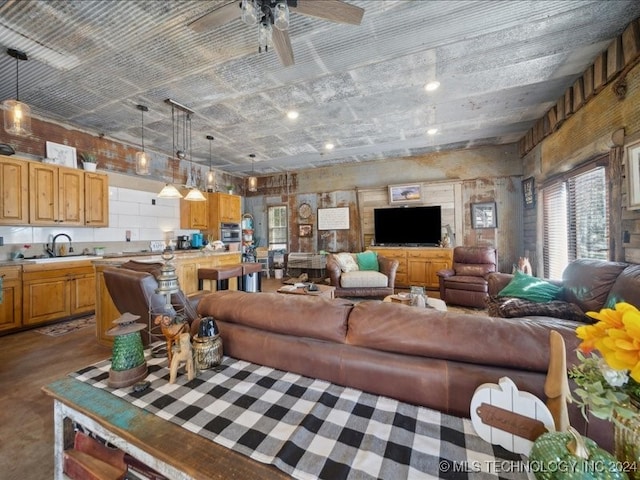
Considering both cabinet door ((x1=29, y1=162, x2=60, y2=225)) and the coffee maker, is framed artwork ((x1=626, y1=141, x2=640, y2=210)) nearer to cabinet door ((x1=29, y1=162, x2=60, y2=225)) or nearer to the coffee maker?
the coffee maker

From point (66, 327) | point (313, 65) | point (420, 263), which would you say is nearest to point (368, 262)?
point (420, 263)

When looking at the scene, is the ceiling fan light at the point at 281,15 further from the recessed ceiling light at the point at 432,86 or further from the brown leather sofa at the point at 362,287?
the brown leather sofa at the point at 362,287

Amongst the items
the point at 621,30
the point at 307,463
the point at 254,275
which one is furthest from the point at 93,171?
the point at 621,30

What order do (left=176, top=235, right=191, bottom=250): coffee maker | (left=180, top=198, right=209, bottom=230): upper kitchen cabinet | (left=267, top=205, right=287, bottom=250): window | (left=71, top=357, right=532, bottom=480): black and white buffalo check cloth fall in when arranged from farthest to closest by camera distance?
1. (left=267, top=205, right=287, bottom=250): window
2. (left=180, top=198, right=209, bottom=230): upper kitchen cabinet
3. (left=176, top=235, right=191, bottom=250): coffee maker
4. (left=71, top=357, right=532, bottom=480): black and white buffalo check cloth

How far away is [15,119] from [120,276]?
2143 millimetres

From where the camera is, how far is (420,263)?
17.7ft

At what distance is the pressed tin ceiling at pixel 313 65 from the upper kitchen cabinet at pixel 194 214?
5.58 feet

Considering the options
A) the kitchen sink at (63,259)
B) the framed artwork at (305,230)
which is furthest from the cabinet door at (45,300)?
the framed artwork at (305,230)

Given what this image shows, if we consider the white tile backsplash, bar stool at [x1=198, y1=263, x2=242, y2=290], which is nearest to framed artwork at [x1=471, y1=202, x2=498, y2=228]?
bar stool at [x1=198, y1=263, x2=242, y2=290]

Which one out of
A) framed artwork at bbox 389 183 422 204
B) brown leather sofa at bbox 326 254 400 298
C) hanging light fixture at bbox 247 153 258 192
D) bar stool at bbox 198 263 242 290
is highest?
hanging light fixture at bbox 247 153 258 192

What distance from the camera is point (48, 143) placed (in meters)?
3.78

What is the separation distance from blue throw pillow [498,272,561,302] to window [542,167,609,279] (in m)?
0.94

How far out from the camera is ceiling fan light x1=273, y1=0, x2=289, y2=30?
62.0 inches

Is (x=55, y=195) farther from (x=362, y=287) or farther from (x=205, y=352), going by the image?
(x=362, y=287)
